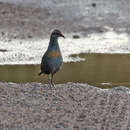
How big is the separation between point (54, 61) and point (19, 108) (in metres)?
1.47

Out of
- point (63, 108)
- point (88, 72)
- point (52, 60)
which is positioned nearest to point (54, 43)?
point (52, 60)

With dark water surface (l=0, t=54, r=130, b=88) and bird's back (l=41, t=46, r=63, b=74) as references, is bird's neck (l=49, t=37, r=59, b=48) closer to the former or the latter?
bird's back (l=41, t=46, r=63, b=74)

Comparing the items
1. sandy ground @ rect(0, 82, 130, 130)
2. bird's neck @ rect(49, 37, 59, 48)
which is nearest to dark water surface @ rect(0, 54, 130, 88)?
sandy ground @ rect(0, 82, 130, 130)

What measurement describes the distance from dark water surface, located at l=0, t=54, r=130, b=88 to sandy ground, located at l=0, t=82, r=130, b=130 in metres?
2.35


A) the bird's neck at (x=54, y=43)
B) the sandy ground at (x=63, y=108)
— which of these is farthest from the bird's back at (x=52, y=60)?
the sandy ground at (x=63, y=108)

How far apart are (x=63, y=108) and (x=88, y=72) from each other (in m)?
5.17

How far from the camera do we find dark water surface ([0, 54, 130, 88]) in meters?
15.7

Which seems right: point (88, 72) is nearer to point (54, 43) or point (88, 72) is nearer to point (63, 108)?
point (54, 43)

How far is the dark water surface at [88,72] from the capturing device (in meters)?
15.7

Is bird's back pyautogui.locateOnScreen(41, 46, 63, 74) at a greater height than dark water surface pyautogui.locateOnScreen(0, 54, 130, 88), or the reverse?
bird's back pyautogui.locateOnScreen(41, 46, 63, 74)

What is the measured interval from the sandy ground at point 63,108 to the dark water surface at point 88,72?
7.69ft

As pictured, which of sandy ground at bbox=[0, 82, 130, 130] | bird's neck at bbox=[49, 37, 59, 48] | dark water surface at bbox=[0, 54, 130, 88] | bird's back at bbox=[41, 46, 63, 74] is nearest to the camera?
sandy ground at bbox=[0, 82, 130, 130]

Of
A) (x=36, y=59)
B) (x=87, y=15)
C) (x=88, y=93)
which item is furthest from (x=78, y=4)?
(x=88, y=93)

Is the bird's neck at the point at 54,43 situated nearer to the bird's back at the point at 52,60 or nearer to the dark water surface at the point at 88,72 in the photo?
the bird's back at the point at 52,60
